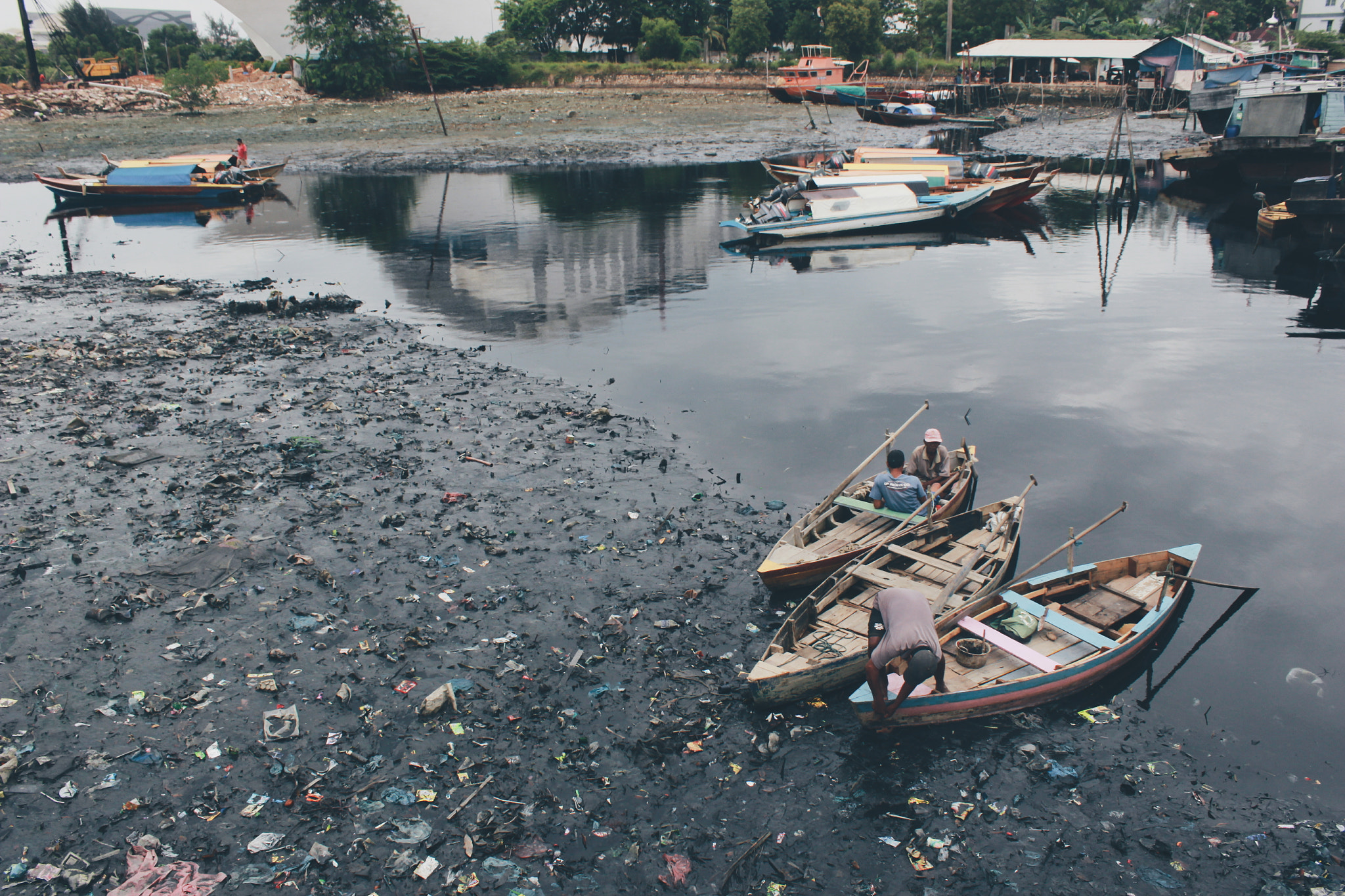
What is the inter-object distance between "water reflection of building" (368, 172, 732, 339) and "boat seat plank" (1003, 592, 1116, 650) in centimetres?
1332

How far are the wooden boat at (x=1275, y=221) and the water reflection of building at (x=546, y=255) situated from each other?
19571 mm

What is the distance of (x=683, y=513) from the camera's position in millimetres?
A: 11281

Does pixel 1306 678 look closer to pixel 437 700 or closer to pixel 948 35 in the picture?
pixel 437 700

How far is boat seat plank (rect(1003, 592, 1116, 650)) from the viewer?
27.7 ft

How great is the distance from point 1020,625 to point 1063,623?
0.43 m

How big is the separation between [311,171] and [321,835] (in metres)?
50.0

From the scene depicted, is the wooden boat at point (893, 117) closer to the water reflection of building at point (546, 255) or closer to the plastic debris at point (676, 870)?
the water reflection of building at point (546, 255)

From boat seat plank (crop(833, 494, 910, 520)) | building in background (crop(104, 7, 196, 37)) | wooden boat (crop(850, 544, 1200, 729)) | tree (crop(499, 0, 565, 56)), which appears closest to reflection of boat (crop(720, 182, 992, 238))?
boat seat plank (crop(833, 494, 910, 520))

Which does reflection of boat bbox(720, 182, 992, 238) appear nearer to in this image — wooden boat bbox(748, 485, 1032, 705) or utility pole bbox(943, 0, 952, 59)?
wooden boat bbox(748, 485, 1032, 705)

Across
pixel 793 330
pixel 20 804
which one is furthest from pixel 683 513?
pixel 793 330

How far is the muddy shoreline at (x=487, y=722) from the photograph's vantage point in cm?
634

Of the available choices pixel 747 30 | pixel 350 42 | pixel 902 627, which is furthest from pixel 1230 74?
pixel 350 42

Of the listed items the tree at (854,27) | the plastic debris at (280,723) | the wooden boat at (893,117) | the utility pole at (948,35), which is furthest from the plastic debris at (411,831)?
the tree at (854,27)

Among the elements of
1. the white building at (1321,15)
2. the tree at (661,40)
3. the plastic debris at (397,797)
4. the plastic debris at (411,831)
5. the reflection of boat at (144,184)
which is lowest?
the plastic debris at (411,831)
